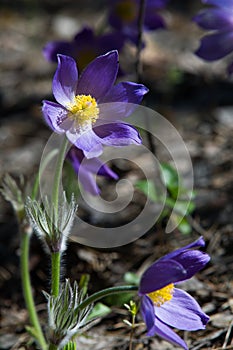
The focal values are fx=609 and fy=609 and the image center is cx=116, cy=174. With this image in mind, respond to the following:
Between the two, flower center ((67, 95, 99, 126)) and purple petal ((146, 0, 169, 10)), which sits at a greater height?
flower center ((67, 95, 99, 126))

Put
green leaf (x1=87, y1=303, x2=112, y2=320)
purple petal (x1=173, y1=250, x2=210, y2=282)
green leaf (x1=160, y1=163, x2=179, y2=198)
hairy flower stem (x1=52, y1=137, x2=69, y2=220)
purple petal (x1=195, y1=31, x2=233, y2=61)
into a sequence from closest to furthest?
purple petal (x1=173, y1=250, x2=210, y2=282) → hairy flower stem (x1=52, y1=137, x2=69, y2=220) → green leaf (x1=87, y1=303, x2=112, y2=320) → purple petal (x1=195, y1=31, x2=233, y2=61) → green leaf (x1=160, y1=163, x2=179, y2=198)

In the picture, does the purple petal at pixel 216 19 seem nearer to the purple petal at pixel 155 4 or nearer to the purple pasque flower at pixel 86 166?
the purple petal at pixel 155 4

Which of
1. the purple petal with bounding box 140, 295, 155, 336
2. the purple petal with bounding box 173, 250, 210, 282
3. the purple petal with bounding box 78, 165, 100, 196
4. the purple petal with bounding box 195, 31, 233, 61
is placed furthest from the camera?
the purple petal with bounding box 195, 31, 233, 61

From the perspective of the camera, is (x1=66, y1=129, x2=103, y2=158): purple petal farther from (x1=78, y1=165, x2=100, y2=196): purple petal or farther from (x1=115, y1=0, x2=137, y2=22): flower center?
(x1=115, y1=0, x2=137, y2=22): flower center

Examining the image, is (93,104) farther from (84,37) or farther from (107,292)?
(84,37)

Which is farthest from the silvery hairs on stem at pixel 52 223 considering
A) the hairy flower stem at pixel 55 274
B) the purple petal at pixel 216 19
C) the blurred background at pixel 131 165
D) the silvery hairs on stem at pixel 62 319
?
the purple petal at pixel 216 19

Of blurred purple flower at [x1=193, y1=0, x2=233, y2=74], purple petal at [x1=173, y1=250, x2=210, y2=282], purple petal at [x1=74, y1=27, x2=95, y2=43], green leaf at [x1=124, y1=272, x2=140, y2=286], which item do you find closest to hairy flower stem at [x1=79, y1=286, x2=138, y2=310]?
purple petal at [x1=173, y1=250, x2=210, y2=282]
